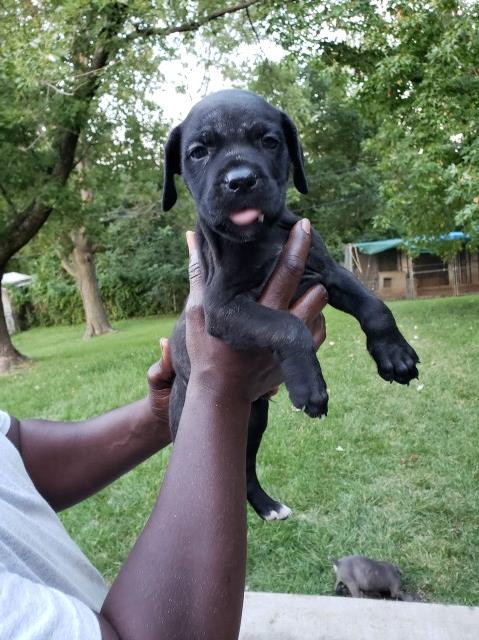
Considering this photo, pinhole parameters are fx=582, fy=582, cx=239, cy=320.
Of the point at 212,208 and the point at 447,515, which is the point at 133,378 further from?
the point at 212,208

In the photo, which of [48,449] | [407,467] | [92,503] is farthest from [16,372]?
[48,449]

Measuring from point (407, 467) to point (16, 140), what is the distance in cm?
1093

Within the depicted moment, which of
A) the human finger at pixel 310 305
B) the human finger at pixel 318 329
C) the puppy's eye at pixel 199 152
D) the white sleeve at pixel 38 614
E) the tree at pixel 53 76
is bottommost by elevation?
the white sleeve at pixel 38 614

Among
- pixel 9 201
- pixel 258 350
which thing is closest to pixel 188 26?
pixel 9 201

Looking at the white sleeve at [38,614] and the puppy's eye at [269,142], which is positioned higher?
the puppy's eye at [269,142]

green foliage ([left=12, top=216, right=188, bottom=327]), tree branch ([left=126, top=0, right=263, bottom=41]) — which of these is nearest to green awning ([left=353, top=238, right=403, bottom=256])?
green foliage ([left=12, top=216, right=188, bottom=327])

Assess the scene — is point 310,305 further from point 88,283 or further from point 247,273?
point 88,283

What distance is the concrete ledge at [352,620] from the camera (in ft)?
7.96

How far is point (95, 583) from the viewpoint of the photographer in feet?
A: 5.87

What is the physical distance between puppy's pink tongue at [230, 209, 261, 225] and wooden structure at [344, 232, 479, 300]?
23.7 metres

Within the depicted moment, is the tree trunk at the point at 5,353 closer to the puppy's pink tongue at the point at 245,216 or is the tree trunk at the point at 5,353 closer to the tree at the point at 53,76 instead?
the tree at the point at 53,76

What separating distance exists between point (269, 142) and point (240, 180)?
1.11ft

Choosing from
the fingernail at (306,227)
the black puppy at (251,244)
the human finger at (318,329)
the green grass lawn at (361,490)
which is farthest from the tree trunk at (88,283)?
the fingernail at (306,227)

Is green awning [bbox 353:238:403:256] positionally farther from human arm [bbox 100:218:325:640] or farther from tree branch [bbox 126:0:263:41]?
human arm [bbox 100:218:325:640]
